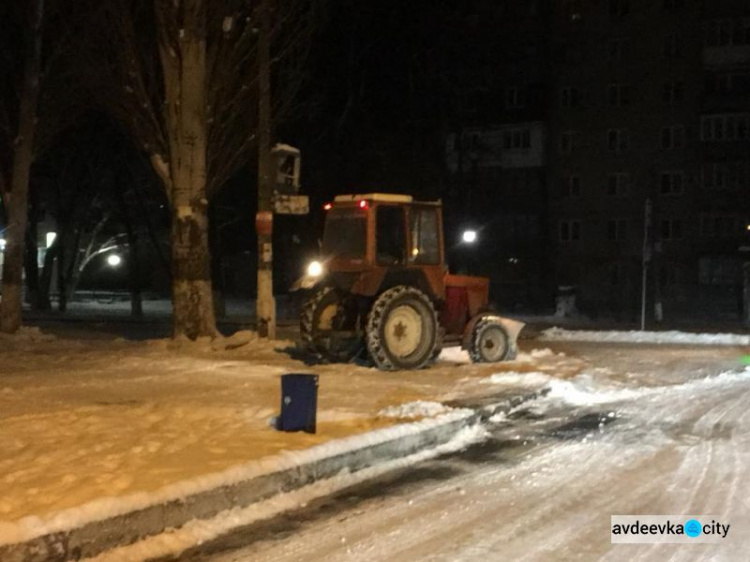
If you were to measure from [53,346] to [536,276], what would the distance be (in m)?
40.8

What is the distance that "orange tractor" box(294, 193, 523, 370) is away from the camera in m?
15.7

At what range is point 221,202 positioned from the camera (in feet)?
138

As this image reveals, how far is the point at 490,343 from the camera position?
17.3 meters

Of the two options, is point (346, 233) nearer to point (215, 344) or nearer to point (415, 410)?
point (215, 344)

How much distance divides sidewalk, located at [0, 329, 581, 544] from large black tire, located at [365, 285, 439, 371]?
1.15ft

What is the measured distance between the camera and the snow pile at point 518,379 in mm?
14914

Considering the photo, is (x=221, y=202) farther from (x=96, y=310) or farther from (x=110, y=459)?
(x=110, y=459)

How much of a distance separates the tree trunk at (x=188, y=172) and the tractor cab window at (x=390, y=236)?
15.5ft

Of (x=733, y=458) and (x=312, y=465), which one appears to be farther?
(x=733, y=458)

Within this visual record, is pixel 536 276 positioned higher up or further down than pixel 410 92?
further down

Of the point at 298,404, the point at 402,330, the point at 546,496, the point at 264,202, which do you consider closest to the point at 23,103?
the point at 264,202

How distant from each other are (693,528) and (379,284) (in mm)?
8863

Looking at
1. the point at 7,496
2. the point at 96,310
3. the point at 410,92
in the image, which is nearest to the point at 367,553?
the point at 7,496

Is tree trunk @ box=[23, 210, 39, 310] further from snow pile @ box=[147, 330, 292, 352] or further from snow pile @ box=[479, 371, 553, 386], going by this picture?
snow pile @ box=[479, 371, 553, 386]
